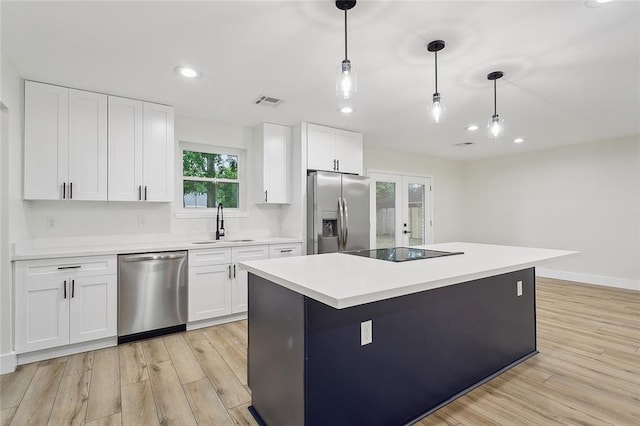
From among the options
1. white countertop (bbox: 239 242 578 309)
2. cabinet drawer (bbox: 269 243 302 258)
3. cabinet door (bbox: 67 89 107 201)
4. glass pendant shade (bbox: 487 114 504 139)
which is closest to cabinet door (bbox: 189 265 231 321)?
cabinet drawer (bbox: 269 243 302 258)

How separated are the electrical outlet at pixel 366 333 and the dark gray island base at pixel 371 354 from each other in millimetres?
26

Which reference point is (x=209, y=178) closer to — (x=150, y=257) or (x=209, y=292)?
(x=150, y=257)

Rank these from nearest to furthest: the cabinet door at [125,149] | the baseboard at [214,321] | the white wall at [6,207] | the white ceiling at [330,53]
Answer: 1. the white ceiling at [330,53]
2. the white wall at [6,207]
3. the cabinet door at [125,149]
4. the baseboard at [214,321]

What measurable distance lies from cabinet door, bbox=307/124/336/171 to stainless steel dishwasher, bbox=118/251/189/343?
1.92 meters

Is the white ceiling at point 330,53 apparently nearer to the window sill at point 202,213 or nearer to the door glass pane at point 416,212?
the window sill at point 202,213

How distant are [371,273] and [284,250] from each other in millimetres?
2353

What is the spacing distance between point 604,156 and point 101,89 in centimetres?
711

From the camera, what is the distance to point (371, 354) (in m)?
1.65

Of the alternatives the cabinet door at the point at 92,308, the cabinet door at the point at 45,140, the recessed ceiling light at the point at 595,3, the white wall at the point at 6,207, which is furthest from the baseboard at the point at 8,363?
the recessed ceiling light at the point at 595,3

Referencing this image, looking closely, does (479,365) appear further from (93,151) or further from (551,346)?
(93,151)

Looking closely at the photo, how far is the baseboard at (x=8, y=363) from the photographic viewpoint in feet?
7.80

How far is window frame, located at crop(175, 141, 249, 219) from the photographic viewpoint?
3.83 metres

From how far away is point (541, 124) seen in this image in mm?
4219

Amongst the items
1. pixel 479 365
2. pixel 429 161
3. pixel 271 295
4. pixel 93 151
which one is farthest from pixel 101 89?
pixel 429 161
